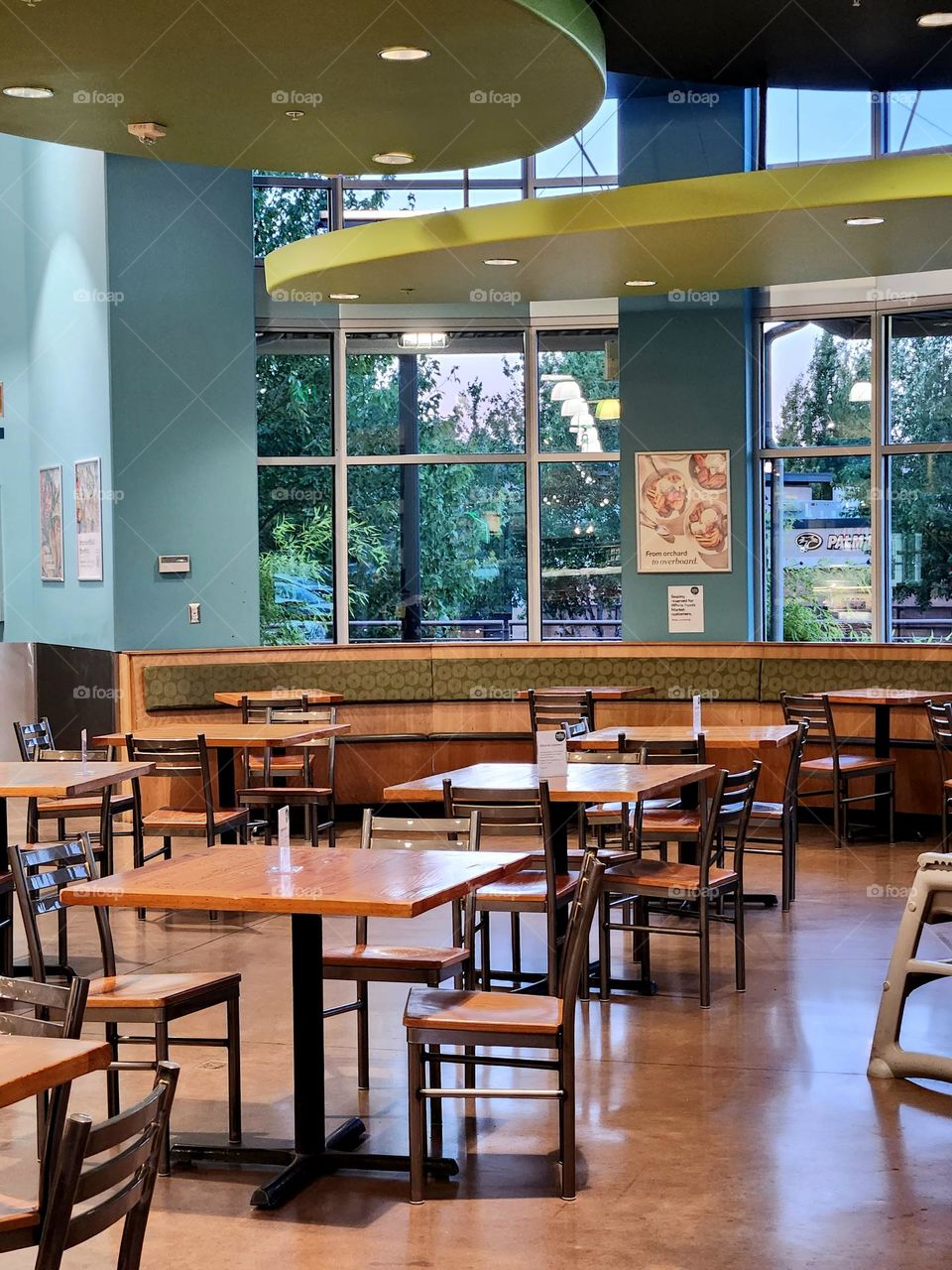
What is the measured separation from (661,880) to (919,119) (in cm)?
704

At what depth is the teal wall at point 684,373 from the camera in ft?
34.7

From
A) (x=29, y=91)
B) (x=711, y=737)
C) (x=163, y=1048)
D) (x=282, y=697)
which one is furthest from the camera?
(x=282, y=697)

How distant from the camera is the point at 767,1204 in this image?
3.76 meters

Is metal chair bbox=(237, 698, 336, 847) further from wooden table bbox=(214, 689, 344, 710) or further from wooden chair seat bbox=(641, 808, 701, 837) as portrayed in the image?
wooden chair seat bbox=(641, 808, 701, 837)

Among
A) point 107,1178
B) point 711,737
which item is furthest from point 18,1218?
point 711,737

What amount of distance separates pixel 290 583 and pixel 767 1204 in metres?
8.21

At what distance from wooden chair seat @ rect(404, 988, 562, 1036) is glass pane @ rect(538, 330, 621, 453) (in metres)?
7.79

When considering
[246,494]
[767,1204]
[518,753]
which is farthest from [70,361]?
[767,1204]

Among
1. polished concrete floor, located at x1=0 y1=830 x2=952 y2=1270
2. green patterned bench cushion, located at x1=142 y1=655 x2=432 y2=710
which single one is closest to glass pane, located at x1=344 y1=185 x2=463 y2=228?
green patterned bench cushion, located at x1=142 y1=655 x2=432 y2=710

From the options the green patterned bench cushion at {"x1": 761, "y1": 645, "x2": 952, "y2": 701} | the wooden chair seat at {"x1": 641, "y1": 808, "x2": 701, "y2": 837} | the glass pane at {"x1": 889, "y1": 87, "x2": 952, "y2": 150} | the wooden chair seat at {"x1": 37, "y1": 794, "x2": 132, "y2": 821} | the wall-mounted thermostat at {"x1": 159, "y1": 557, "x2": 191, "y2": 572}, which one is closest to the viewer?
the wooden chair seat at {"x1": 641, "y1": 808, "x2": 701, "y2": 837}

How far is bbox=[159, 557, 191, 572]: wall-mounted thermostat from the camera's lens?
34.8 feet

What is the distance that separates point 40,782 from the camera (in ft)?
19.0

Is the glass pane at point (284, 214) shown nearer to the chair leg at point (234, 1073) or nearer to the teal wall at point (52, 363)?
the teal wall at point (52, 363)

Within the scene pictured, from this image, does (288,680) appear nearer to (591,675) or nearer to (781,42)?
(591,675)
